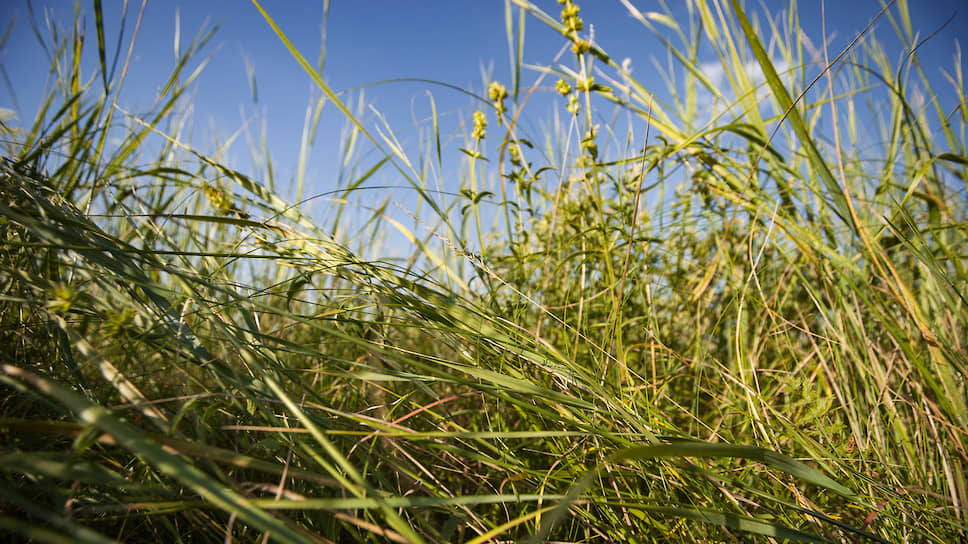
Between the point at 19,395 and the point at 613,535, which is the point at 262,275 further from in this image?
the point at 613,535

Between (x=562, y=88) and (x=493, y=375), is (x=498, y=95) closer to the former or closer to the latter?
(x=562, y=88)

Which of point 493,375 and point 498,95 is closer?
point 493,375

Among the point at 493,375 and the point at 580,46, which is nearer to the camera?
the point at 493,375

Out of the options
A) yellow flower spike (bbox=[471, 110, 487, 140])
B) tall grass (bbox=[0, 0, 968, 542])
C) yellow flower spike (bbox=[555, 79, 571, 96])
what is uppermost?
yellow flower spike (bbox=[555, 79, 571, 96])

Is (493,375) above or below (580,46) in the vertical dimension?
below

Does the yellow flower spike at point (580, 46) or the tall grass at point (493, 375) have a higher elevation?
the yellow flower spike at point (580, 46)

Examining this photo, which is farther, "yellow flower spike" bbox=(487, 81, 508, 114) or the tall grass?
"yellow flower spike" bbox=(487, 81, 508, 114)

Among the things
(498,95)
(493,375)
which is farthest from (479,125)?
(493,375)

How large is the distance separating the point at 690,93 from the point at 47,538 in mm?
1949

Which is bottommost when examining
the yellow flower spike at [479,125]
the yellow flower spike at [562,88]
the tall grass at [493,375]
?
the tall grass at [493,375]

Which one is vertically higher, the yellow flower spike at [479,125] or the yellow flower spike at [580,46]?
the yellow flower spike at [580,46]

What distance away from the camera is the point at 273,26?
0.72m

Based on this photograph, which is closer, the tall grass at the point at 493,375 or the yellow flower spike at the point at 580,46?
the tall grass at the point at 493,375

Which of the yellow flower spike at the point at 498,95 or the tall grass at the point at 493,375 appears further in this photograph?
the yellow flower spike at the point at 498,95
